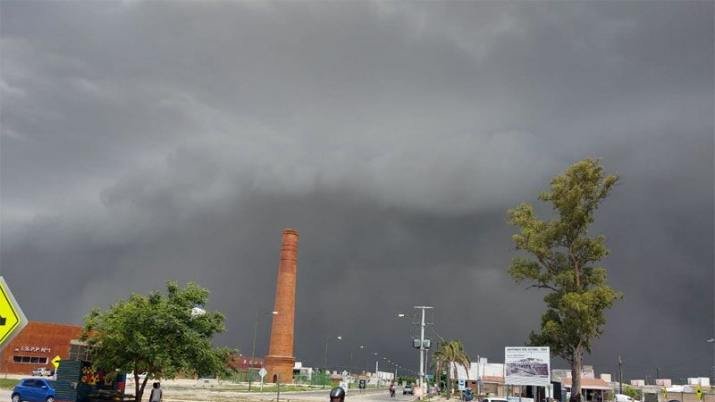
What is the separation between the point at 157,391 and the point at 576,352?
27.5m

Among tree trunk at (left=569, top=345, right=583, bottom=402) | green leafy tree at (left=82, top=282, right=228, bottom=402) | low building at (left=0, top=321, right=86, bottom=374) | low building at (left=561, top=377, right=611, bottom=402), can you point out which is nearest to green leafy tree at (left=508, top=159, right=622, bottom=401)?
tree trunk at (left=569, top=345, right=583, bottom=402)

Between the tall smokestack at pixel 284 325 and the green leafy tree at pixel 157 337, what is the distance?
216ft

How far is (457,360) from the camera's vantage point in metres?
103


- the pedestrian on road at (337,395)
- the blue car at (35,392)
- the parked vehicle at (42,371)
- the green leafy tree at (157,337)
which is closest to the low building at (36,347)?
the parked vehicle at (42,371)

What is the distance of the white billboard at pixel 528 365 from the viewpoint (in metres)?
33.8

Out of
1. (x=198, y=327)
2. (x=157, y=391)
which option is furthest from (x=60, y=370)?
(x=157, y=391)

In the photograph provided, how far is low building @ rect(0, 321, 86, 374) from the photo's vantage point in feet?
277

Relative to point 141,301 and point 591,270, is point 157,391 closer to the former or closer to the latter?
point 141,301

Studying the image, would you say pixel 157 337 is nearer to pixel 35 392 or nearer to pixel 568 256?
pixel 35 392

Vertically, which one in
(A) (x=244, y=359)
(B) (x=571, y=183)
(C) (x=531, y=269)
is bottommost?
(A) (x=244, y=359)

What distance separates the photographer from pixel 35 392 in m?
35.1

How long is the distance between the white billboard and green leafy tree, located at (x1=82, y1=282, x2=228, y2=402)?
16.5 metres

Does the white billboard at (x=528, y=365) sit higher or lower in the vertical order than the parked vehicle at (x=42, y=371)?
higher

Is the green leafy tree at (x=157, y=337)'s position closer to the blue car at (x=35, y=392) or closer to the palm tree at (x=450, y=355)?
the blue car at (x=35, y=392)
